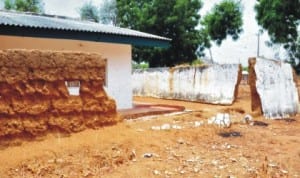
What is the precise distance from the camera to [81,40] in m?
9.91

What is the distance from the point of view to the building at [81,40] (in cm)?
863

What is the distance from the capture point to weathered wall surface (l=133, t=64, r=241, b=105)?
13.8 meters

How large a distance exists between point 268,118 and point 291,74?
79.3 inches

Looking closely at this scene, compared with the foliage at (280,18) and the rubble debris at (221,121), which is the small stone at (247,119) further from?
the foliage at (280,18)

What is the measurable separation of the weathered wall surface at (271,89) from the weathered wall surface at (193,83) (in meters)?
3.08

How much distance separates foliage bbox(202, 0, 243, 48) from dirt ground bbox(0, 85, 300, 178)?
47.1ft

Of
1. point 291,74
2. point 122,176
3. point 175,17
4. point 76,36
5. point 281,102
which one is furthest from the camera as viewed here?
point 175,17

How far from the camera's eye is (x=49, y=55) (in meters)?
5.93

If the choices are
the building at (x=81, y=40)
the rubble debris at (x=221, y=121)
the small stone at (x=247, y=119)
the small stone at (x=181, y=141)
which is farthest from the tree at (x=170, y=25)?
the small stone at (x=181, y=141)

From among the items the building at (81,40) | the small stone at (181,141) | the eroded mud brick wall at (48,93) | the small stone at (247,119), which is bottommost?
the small stone at (181,141)

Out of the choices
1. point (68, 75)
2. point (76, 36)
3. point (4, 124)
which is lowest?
point (4, 124)

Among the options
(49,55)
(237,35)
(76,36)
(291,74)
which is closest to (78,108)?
(49,55)

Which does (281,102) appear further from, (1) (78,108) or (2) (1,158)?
(2) (1,158)

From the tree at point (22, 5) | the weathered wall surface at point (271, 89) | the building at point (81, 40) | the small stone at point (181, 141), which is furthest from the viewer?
the tree at point (22, 5)
